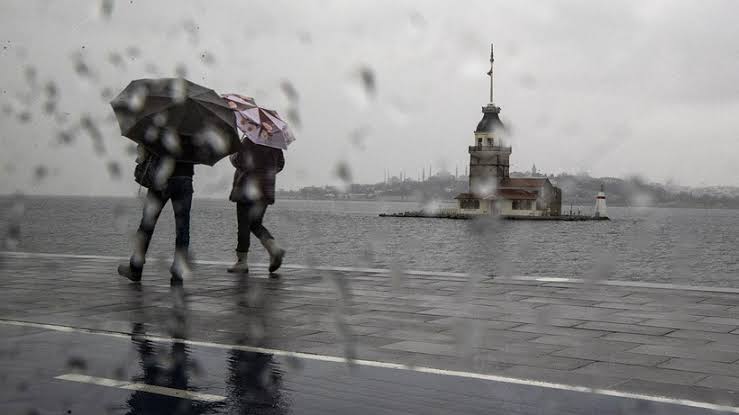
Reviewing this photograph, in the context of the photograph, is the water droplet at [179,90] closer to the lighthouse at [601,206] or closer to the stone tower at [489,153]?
the stone tower at [489,153]

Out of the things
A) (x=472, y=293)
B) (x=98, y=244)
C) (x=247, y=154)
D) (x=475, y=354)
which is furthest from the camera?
(x=98, y=244)

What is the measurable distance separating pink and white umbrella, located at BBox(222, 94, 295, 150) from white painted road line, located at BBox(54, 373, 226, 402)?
6343 millimetres

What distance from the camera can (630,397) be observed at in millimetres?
4875

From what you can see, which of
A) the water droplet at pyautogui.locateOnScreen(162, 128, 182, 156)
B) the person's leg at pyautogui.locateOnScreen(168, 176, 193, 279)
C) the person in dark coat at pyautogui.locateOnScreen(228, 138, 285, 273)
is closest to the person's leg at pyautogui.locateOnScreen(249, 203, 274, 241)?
the person in dark coat at pyautogui.locateOnScreen(228, 138, 285, 273)

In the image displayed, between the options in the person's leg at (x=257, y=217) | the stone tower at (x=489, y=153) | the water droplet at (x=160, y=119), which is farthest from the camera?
the stone tower at (x=489, y=153)

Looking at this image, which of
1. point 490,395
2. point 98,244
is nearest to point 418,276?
point 490,395

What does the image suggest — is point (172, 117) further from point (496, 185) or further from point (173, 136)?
point (496, 185)

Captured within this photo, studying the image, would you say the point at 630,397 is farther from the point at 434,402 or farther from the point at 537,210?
the point at 537,210

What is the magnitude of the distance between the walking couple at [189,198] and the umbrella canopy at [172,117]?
0.80 ft

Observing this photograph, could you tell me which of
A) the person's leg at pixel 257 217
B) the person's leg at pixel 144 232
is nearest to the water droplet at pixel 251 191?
the person's leg at pixel 257 217

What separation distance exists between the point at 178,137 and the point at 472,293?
4015mm

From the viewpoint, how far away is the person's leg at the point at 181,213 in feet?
34.2

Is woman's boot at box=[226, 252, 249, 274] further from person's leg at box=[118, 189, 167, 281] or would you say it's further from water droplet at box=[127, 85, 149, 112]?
water droplet at box=[127, 85, 149, 112]

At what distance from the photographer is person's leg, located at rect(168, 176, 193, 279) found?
411 inches
